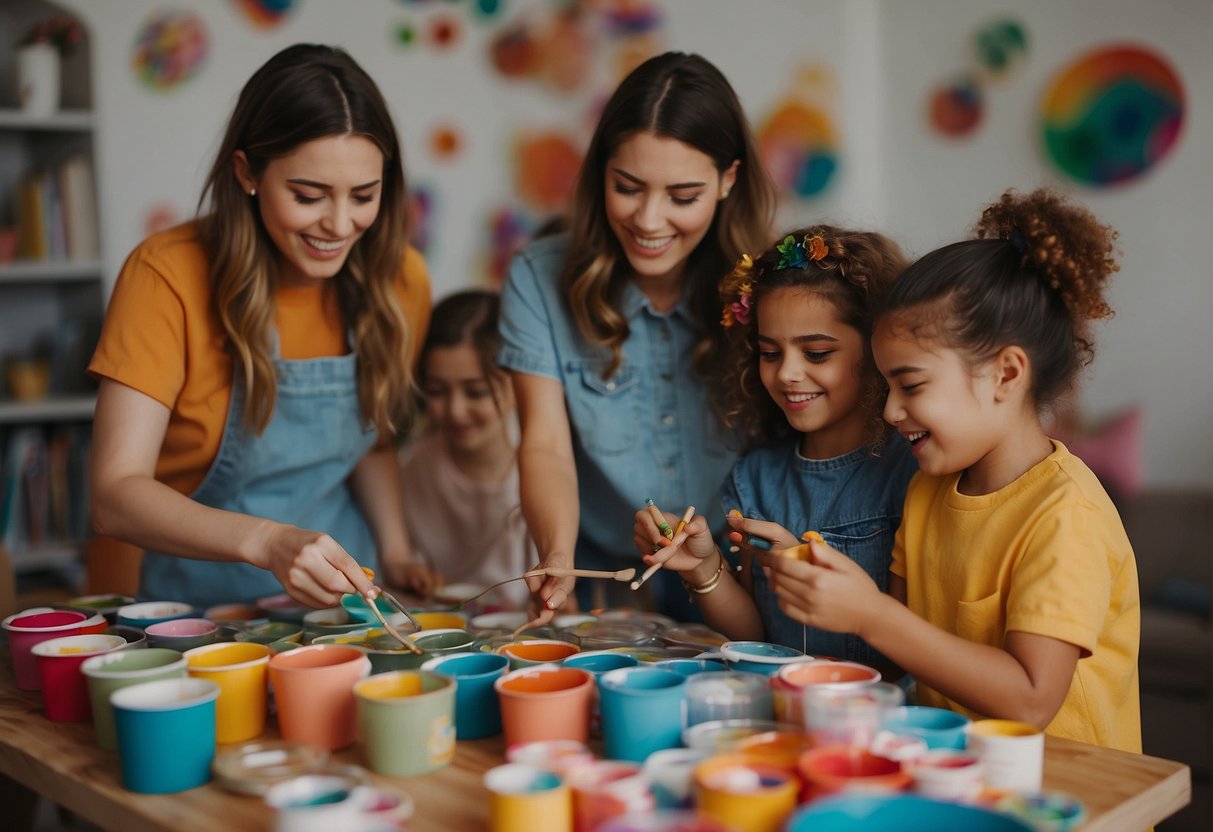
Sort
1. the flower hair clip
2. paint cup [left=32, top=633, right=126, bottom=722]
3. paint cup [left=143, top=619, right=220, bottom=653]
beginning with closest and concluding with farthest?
paint cup [left=32, top=633, right=126, bottom=722], paint cup [left=143, top=619, right=220, bottom=653], the flower hair clip

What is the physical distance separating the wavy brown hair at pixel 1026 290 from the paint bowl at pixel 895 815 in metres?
0.62

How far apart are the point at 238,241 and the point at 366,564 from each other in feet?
2.07

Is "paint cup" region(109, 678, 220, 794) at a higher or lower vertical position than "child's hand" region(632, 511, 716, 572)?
lower

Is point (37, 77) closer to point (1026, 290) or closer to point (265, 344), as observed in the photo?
point (265, 344)

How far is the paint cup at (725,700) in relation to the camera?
43.9 inches

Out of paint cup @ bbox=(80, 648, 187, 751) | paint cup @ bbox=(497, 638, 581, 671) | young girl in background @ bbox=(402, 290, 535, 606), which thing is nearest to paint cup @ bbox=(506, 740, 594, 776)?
paint cup @ bbox=(497, 638, 581, 671)

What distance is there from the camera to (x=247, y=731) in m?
1.20

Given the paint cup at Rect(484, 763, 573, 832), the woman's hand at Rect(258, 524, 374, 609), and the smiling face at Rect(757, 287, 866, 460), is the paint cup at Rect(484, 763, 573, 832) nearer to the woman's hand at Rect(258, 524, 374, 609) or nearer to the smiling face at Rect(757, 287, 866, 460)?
the woman's hand at Rect(258, 524, 374, 609)

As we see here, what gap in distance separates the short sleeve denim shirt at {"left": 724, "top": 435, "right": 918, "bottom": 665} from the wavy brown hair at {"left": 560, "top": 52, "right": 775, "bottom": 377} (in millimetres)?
270

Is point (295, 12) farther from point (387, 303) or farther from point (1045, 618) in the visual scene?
point (1045, 618)

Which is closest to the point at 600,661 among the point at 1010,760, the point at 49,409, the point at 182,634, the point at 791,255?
the point at 1010,760

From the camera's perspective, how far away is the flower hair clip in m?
1.62

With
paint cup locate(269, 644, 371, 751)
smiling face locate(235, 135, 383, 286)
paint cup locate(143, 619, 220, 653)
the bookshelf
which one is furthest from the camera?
the bookshelf

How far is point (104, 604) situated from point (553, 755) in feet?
3.23
